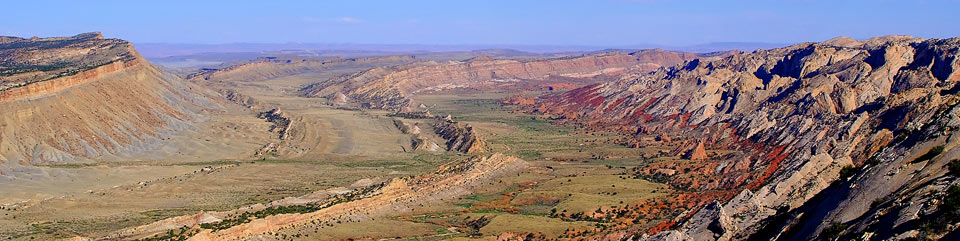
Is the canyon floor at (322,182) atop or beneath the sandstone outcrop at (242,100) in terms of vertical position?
atop

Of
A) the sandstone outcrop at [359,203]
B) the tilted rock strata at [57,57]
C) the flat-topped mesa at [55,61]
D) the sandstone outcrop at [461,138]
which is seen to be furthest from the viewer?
the tilted rock strata at [57,57]

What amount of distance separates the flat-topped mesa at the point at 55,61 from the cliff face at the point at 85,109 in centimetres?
16

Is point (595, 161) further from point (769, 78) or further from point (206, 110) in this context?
point (206, 110)

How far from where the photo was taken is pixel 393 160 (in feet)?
315

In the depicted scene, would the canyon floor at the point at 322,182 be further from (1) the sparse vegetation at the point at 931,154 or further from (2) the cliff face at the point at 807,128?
(1) the sparse vegetation at the point at 931,154

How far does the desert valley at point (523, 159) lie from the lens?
4919 centimetres

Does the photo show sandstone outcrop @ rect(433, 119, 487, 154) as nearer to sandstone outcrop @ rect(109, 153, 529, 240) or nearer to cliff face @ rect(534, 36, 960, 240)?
sandstone outcrop @ rect(109, 153, 529, 240)

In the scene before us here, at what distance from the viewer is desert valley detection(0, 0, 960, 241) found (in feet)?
161

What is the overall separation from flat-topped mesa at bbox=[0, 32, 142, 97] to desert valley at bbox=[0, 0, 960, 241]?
1.96 feet

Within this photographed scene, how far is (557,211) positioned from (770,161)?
2299 cm

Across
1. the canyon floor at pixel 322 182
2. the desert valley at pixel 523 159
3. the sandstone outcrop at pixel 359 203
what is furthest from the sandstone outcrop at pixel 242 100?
the sandstone outcrop at pixel 359 203

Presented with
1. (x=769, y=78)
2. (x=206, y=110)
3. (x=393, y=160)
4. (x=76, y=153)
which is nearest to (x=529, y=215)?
(x=393, y=160)

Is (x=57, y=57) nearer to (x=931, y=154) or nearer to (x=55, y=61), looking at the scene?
(x=55, y=61)

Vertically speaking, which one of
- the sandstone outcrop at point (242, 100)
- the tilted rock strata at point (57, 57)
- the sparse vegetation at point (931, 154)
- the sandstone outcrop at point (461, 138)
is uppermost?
the sparse vegetation at point (931, 154)
